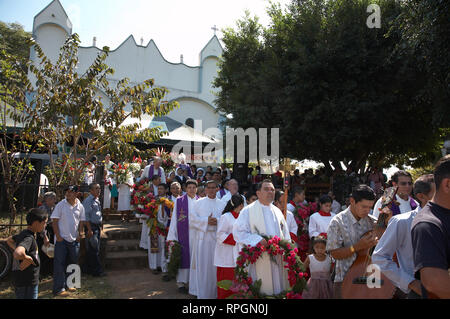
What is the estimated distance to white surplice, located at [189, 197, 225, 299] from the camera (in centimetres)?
625

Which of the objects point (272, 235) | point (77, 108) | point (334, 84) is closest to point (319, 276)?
point (272, 235)

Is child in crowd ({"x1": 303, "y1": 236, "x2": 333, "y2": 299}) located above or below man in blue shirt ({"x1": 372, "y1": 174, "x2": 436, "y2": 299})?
below

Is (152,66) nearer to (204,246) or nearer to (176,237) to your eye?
(176,237)

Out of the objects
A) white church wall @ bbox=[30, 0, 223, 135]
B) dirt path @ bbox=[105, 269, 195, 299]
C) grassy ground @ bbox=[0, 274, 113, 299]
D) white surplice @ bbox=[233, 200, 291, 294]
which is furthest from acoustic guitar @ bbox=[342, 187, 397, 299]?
white church wall @ bbox=[30, 0, 223, 135]

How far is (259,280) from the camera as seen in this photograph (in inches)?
167

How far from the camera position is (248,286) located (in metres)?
4.27

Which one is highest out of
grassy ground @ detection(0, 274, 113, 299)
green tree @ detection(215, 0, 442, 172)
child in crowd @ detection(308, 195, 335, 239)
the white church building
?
the white church building

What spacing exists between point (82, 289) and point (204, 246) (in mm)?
2573

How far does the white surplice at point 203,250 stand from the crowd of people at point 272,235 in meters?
0.02

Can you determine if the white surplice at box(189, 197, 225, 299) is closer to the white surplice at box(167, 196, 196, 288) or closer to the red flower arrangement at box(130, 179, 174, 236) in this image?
the white surplice at box(167, 196, 196, 288)
